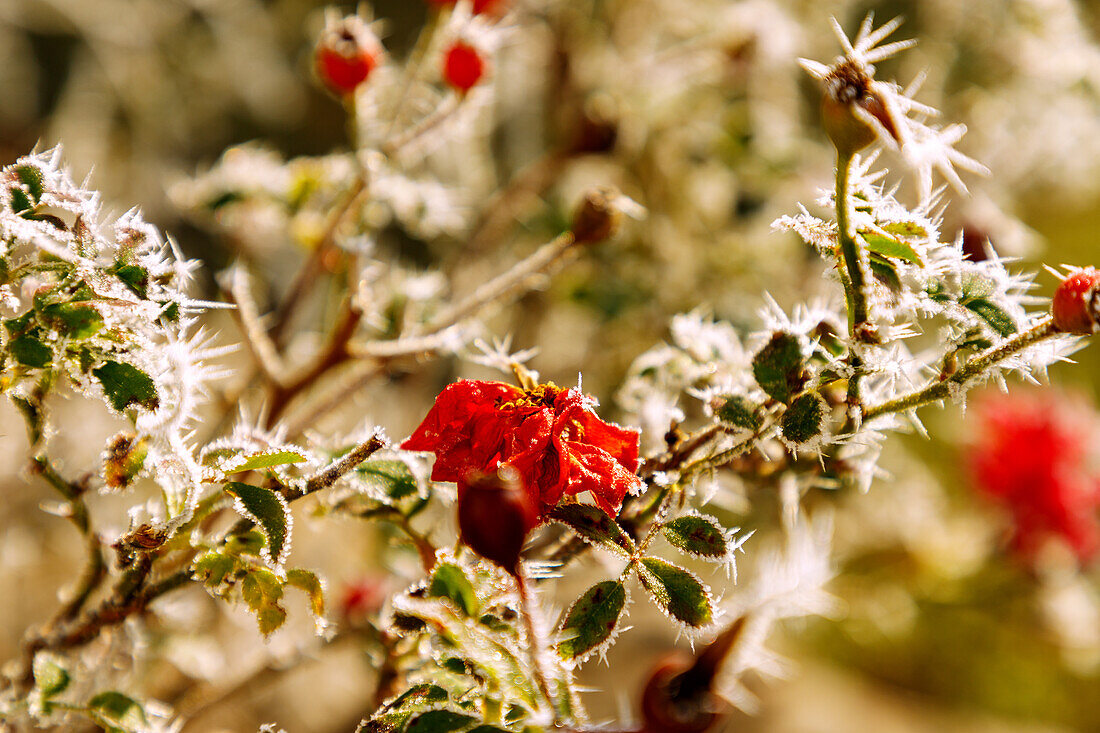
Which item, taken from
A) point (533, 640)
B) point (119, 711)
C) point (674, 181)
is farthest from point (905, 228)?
point (674, 181)

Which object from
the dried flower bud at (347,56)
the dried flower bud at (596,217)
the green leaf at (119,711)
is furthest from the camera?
the dried flower bud at (347,56)

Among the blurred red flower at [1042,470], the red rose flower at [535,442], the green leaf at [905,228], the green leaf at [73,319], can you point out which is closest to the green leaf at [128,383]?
the green leaf at [73,319]

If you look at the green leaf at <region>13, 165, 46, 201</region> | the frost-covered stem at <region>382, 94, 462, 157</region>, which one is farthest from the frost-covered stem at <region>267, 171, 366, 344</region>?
the green leaf at <region>13, 165, 46, 201</region>

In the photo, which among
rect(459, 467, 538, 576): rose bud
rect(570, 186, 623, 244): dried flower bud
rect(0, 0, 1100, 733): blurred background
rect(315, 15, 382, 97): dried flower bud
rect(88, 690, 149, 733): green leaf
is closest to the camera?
rect(459, 467, 538, 576): rose bud

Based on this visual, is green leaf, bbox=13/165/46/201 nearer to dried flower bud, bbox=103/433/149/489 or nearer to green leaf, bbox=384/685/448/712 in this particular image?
dried flower bud, bbox=103/433/149/489

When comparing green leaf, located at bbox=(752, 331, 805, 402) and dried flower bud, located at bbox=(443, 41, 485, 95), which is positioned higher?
dried flower bud, located at bbox=(443, 41, 485, 95)

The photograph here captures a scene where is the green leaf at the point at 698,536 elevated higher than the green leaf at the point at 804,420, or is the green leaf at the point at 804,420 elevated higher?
the green leaf at the point at 804,420

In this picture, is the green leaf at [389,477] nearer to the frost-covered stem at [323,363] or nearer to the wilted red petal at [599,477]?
the wilted red petal at [599,477]
